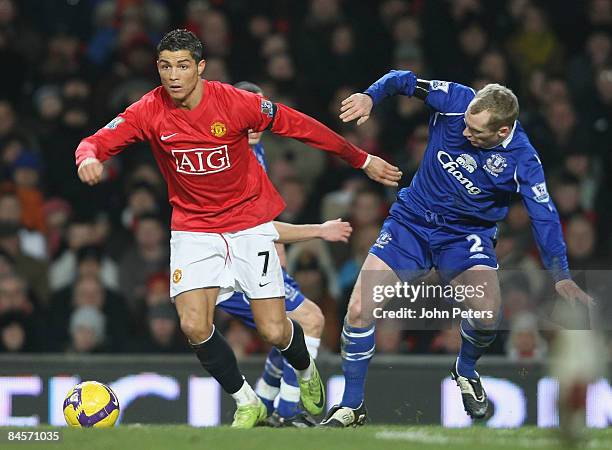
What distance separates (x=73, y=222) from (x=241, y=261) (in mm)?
3985

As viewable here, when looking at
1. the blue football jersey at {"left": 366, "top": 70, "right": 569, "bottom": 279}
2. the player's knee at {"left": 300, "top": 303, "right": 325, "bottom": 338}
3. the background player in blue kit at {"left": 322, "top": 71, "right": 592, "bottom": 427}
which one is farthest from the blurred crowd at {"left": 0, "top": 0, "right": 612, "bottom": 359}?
the blue football jersey at {"left": 366, "top": 70, "right": 569, "bottom": 279}

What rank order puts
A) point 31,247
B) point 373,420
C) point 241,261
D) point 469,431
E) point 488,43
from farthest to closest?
point 488,43 < point 31,247 < point 373,420 < point 241,261 < point 469,431

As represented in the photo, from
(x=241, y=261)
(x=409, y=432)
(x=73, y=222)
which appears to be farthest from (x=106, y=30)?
(x=409, y=432)

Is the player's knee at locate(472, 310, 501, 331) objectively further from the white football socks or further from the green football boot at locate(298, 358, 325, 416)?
the white football socks

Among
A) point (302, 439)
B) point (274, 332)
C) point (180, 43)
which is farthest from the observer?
point (274, 332)

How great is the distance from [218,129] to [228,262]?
71cm

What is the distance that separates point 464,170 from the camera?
6.98 metres

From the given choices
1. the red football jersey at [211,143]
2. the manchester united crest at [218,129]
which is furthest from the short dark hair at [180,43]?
the manchester united crest at [218,129]

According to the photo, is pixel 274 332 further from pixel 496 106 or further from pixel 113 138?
pixel 496 106

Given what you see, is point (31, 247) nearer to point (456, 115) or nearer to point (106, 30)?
point (106, 30)

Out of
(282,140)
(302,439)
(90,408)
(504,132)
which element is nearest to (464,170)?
(504,132)

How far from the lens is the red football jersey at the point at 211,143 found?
656 centimetres

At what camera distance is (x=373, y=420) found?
8.74 meters

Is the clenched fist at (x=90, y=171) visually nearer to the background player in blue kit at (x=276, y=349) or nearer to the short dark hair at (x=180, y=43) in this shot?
the short dark hair at (x=180, y=43)
